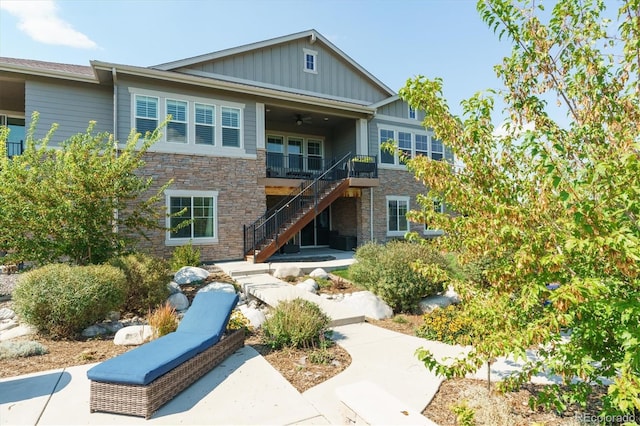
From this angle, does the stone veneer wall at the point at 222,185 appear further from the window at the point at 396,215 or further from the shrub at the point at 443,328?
the shrub at the point at 443,328

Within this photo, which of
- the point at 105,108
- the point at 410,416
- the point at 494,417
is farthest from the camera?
the point at 105,108

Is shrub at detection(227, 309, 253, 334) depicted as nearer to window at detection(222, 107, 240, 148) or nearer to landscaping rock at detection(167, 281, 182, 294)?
landscaping rock at detection(167, 281, 182, 294)

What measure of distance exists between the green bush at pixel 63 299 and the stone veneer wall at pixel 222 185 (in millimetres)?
5980

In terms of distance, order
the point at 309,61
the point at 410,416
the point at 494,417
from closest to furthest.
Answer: the point at 410,416, the point at 494,417, the point at 309,61

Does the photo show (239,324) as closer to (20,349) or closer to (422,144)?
(20,349)

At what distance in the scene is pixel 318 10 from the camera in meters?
9.71

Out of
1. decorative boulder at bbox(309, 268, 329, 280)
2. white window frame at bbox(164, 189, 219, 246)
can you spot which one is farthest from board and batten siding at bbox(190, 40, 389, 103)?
decorative boulder at bbox(309, 268, 329, 280)

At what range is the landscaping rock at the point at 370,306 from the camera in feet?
23.7

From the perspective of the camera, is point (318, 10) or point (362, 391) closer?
point (362, 391)

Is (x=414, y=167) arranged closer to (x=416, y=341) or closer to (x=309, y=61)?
(x=416, y=341)

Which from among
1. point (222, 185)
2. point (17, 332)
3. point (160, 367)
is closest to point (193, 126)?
point (222, 185)

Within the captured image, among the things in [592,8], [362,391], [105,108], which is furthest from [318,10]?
[362,391]

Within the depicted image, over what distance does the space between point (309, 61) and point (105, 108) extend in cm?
946

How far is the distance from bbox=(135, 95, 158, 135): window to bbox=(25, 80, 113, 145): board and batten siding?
1.41 metres
